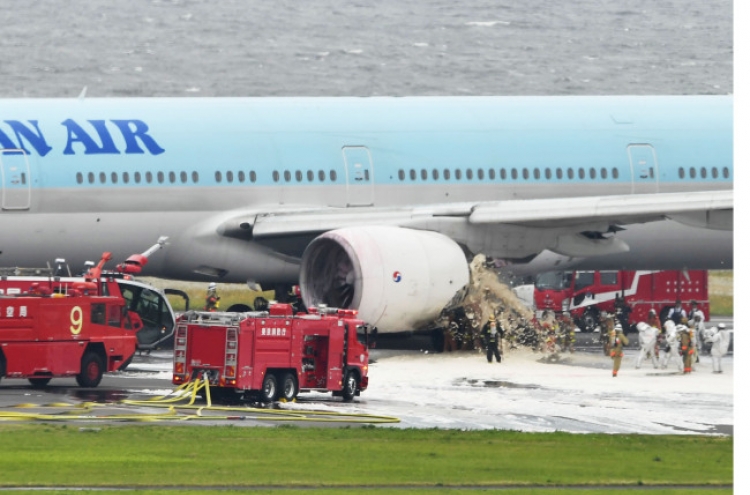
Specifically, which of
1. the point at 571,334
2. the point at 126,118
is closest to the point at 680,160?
the point at 571,334

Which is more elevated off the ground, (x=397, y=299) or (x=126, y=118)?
(x=126, y=118)

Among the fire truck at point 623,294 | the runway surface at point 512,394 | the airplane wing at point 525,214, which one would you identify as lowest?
the runway surface at point 512,394

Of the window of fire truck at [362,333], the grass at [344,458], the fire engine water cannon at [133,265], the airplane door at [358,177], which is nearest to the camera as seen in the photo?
the grass at [344,458]

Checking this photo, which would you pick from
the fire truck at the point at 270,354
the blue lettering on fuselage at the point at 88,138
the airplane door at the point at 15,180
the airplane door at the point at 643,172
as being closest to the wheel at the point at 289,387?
the fire truck at the point at 270,354

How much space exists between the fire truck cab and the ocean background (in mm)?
85896

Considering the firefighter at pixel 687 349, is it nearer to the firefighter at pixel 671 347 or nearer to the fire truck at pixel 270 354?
the firefighter at pixel 671 347

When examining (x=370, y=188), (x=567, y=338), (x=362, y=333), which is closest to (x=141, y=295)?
(x=370, y=188)

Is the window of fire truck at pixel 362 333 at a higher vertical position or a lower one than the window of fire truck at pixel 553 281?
lower

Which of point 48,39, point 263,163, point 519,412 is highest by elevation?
point 48,39

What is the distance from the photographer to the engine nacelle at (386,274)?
32031mm

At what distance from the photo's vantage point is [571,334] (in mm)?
36094

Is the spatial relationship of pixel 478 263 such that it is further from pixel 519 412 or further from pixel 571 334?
pixel 519 412

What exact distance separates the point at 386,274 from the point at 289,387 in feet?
18.2

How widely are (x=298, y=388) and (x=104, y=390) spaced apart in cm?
334
